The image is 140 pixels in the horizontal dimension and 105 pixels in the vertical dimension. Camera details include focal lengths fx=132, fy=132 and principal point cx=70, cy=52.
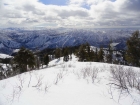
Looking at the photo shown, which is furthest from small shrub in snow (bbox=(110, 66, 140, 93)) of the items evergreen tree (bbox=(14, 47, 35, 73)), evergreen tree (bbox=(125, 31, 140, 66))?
evergreen tree (bbox=(14, 47, 35, 73))

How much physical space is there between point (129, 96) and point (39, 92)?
3.02m

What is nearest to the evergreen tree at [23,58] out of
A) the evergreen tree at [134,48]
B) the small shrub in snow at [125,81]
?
the evergreen tree at [134,48]

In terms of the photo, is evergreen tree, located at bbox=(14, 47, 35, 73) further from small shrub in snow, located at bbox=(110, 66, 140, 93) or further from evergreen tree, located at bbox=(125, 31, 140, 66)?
small shrub in snow, located at bbox=(110, 66, 140, 93)

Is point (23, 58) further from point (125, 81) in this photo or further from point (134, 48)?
point (125, 81)

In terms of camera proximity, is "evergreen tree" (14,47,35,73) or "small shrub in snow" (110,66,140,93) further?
"evergreen tree" (14,47,35,73)

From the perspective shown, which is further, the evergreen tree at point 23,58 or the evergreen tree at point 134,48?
the evergreen tree at point 23,58

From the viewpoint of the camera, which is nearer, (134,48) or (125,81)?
(125,81)

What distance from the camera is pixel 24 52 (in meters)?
30.5

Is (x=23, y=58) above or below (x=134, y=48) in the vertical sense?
below

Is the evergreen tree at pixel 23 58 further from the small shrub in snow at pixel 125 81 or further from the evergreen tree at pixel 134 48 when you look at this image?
the small shrub in snow at pixel 125 81

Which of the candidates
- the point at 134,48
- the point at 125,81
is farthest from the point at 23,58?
the point at 125,81

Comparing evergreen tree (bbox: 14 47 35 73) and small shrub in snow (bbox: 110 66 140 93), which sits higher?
small shrub in snow (bbox: 110 66 140 93)

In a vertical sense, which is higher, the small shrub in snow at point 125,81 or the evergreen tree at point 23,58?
the small shrub in snow at point 125,81

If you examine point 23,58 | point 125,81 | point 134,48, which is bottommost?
point 23,58
